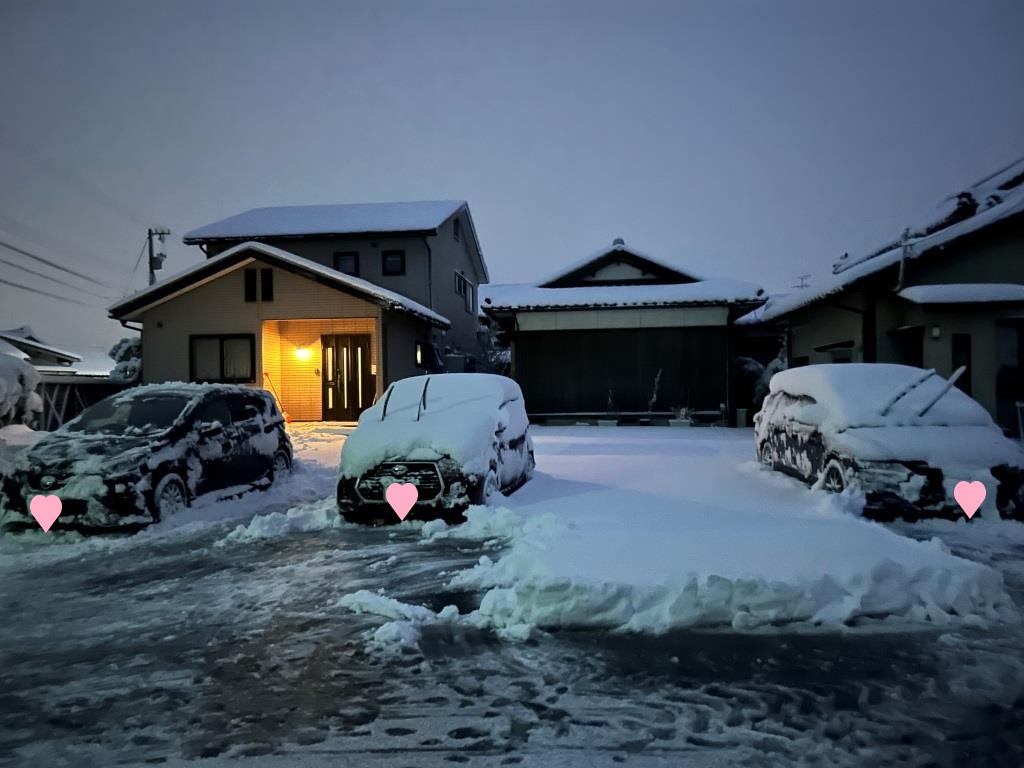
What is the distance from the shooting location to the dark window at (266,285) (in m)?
18.8

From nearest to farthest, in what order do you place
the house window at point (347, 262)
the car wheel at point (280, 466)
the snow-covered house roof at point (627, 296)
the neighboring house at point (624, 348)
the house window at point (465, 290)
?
1. the car wheel at point (280, 466)
2. the snow-covered house roof at point (627, 296)
3. the neighboring house at point (624, 348)
4. the house window at point (347, 262)
5. the house window at point (465, 290)

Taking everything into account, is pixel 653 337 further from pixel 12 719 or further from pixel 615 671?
pixel 12 719

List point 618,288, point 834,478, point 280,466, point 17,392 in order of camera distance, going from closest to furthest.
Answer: point 834,478 < point 280,466 < point 17,392 < point 618,288

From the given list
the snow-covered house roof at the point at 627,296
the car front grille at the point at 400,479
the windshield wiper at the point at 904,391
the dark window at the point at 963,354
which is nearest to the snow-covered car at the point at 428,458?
the car front grille at the point at 400,479

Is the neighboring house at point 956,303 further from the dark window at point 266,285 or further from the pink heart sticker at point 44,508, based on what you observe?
the dark window at point 266,285

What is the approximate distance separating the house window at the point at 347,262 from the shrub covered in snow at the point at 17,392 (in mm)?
10016

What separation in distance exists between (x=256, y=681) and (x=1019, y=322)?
1472 centimetres

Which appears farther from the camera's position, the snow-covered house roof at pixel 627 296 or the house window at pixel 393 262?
the house window at pixel 393 262

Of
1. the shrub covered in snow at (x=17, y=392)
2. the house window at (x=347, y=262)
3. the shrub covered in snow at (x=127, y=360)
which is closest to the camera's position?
the shrub covered in snow at (x=17, y=392)

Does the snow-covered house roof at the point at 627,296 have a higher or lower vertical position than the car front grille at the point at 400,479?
higher

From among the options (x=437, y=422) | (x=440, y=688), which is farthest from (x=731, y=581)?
(x=437, y=422)

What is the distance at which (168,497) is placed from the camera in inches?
278

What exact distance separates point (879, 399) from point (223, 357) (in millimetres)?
17087

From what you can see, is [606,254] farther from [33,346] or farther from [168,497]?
[33,346]
